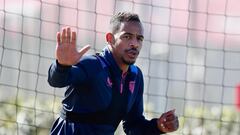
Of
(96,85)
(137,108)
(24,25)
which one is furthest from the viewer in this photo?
(24,25)

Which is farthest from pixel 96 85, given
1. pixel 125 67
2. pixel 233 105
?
pixel 233 105

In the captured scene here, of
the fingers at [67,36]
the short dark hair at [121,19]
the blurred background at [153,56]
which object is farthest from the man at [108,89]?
the blurred background at [153,56]

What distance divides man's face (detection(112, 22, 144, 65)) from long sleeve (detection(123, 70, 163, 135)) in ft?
0.95

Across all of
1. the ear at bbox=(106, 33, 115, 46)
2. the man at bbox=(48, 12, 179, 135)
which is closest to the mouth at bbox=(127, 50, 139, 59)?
the man at bbox=(48, 12, 179, 135)

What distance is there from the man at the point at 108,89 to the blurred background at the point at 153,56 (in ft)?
6.58

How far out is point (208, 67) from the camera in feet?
21.1

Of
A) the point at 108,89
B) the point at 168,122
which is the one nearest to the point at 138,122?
the point at 168,122

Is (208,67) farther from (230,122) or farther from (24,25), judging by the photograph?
(24,25)

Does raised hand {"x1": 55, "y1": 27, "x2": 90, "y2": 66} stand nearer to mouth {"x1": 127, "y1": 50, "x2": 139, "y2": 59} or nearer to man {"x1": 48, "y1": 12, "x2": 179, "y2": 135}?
man {"x1": 48, "y1": 12, "x2": 179, "y2": 135}

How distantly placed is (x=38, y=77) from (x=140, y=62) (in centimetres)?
81

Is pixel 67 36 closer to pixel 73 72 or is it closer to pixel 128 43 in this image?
pixel 73 72

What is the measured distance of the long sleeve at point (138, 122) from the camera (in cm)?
415

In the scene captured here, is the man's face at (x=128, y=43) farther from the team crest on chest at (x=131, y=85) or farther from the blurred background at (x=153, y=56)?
the blurred background at (x=153, y=56)

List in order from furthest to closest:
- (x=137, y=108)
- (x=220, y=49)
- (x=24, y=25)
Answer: (x=220, y=49), (x=24, y=25), (x=137, y=108)
